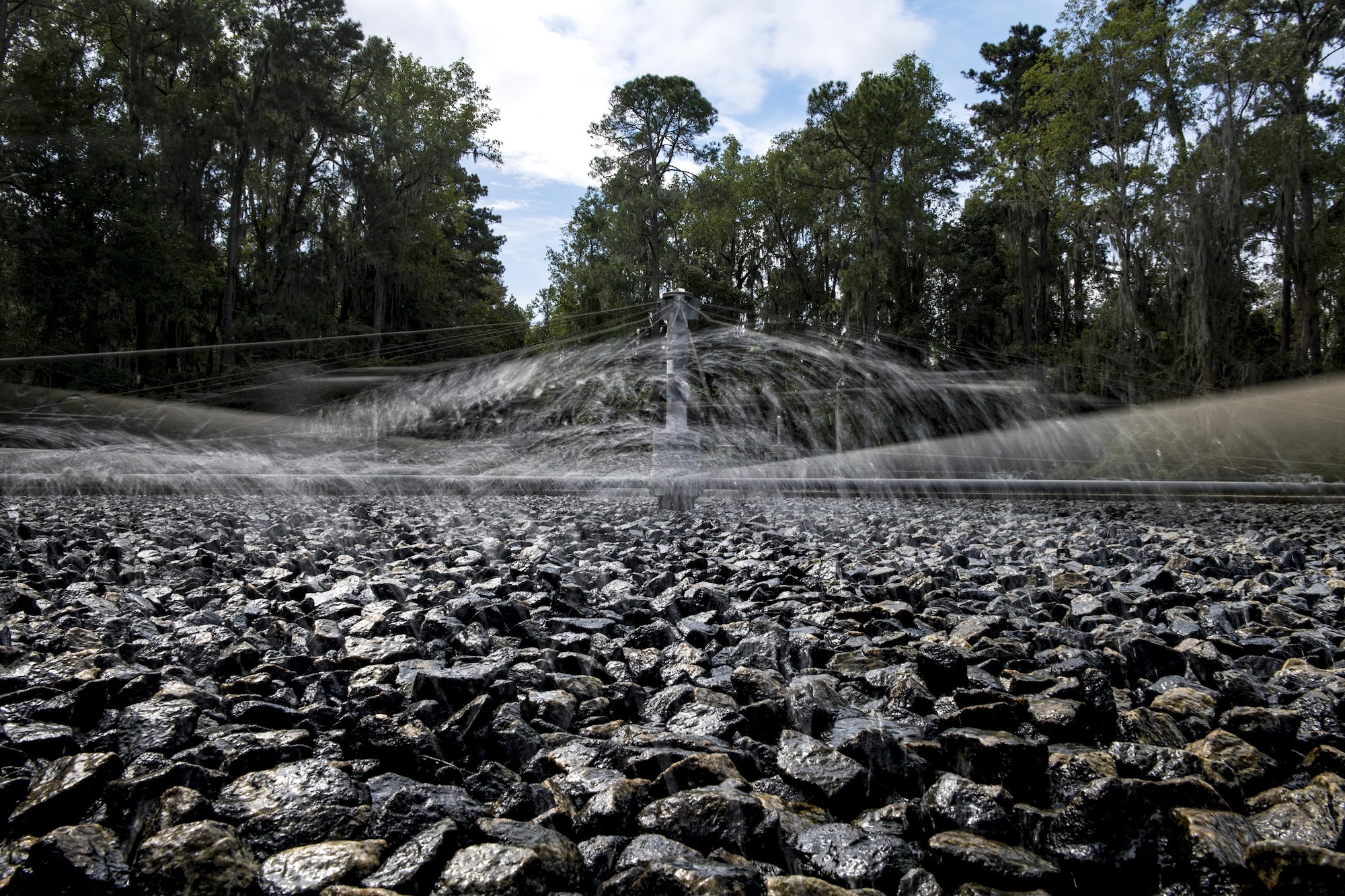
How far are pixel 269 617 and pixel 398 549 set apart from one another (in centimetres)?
118

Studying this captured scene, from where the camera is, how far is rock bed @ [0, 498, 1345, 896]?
87cm

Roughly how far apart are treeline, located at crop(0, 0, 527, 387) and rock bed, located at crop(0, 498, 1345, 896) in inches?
610

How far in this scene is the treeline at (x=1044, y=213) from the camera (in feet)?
46.0

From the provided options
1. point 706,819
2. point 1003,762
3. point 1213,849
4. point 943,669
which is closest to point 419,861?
point 706,819

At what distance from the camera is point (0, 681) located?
1.40 meters

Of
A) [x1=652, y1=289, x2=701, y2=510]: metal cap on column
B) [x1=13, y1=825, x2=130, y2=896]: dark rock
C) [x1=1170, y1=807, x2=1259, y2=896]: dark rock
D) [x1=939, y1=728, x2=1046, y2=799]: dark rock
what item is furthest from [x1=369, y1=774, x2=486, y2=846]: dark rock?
[x1=652, y1=289, x2=701, y2=510]: metal cap on column

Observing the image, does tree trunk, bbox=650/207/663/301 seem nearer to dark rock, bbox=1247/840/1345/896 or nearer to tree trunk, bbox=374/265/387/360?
tree trunk, bbox=374/265/387/360

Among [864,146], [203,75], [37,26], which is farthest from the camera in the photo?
[864,146]

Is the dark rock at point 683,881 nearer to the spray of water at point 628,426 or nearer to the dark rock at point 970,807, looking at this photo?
the dark rock at point 970,807

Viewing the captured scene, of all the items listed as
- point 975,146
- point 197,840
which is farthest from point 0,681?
point 975,146

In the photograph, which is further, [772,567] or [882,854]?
[772,567]

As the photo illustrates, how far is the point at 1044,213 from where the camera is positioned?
25781 millimetres

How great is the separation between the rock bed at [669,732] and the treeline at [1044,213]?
3.93 meters

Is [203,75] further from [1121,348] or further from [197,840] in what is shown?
[197,840]
